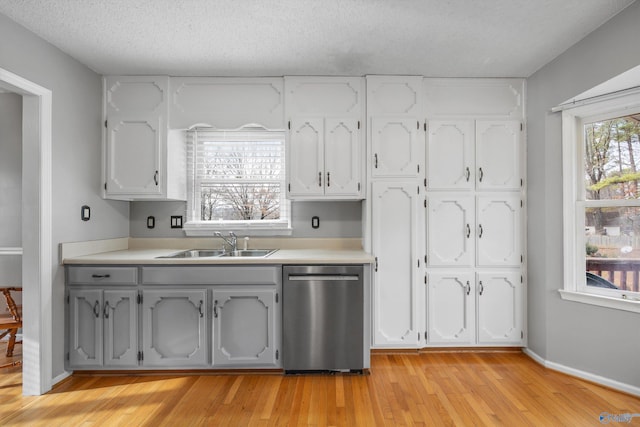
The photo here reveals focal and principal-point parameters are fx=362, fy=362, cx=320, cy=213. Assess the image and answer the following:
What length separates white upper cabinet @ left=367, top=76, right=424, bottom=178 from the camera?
3.08 metres

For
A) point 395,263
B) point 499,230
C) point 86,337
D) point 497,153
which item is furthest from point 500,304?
point 86,337

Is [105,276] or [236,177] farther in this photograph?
[236,177]

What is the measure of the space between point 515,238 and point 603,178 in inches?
30.5

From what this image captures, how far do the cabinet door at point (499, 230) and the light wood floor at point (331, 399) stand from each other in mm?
876

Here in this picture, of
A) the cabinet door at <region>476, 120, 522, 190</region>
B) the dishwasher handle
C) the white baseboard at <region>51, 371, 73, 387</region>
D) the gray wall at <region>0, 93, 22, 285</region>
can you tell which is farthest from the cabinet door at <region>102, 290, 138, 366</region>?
the cabinet door at <region>476, 120, 522, 190</region>

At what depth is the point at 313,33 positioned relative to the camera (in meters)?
2.41

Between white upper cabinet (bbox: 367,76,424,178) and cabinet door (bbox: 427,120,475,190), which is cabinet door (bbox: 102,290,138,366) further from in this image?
cabinet door (bbox: 427,120,475,190)

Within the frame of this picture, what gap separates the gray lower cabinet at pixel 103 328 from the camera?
2678 millimetres

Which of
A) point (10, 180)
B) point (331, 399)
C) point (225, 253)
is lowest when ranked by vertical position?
point (331, 399)

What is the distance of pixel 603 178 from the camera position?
2678 mm

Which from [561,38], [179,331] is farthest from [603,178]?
[179,331]

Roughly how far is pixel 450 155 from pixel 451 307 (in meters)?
1.32

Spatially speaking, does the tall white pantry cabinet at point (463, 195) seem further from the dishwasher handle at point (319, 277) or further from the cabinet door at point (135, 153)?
the cabinet door at point (135, 153)

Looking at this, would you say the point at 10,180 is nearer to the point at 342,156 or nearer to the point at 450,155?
the point at 342,156
